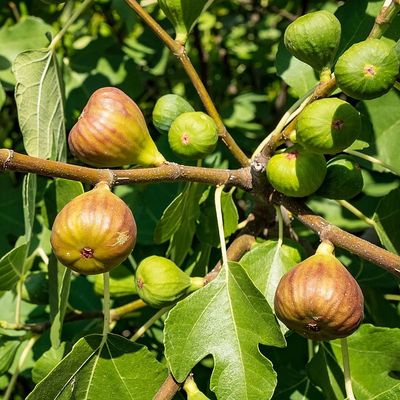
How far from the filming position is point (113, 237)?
1057 millimetres

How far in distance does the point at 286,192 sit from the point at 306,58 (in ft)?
0.78

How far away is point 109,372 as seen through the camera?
1.37 m

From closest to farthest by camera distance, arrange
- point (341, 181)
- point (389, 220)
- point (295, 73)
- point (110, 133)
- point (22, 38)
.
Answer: point (110, 133), point (341, 181), point (389, 220), point (295, 73), point (22, 38)

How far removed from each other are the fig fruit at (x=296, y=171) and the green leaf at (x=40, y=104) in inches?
23.1

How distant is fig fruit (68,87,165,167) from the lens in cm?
117

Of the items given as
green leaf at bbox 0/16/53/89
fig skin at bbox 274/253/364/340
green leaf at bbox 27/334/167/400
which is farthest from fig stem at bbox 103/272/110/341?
green leaf at bbox 0/16/53/89

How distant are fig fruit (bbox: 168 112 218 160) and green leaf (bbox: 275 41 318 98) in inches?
17.2

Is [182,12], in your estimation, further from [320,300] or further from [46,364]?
[46,364]

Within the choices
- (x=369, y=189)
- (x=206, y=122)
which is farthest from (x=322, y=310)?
(x=369, y=189)

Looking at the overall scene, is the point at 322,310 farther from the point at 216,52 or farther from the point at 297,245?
the point at 216,52

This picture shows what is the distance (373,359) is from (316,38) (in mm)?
658

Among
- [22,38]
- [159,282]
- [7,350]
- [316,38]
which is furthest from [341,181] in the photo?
[22,38]

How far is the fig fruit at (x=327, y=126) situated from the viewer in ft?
3.75

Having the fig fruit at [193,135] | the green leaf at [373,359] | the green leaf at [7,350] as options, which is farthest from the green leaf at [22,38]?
the green leaf at [373,359]
